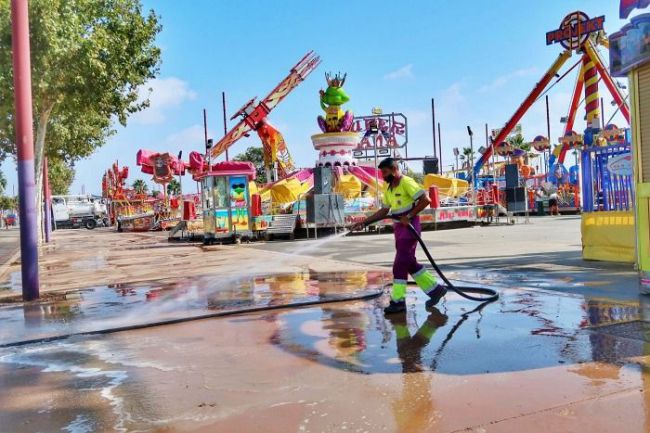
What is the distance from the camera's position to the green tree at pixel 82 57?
16047 millimetres

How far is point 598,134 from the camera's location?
12.9 m

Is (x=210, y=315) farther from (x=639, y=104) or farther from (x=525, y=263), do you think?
(x=525, y=263)

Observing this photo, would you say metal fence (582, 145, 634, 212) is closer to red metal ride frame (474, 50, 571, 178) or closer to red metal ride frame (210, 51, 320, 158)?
red metal ride frame (210, 51, 320, 158)

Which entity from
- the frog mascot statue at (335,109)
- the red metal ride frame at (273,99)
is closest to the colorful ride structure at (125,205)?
the red metal ride frame at (273,99)

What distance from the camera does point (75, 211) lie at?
59.3 meters

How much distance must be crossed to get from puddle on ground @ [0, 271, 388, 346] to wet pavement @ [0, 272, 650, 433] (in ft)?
0.95

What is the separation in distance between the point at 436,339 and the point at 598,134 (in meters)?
9.43

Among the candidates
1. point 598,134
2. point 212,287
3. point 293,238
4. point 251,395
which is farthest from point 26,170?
point 293,238

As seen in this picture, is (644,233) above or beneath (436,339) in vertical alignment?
above

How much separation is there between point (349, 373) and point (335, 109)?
33.2 meters

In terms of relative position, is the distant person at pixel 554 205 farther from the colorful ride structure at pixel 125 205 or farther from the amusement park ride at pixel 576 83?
the colorful ride structure at pixel 125 205

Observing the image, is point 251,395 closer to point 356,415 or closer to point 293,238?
point 356,415

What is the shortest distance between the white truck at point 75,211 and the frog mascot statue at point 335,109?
31.7m

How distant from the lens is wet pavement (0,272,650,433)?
3.55 metres
